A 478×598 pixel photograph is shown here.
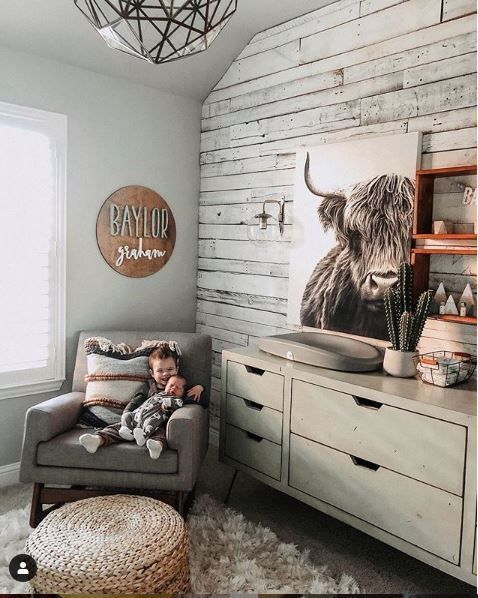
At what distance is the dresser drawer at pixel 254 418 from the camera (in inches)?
104

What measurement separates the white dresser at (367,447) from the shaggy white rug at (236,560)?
0.23 meters

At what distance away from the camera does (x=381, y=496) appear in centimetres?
220

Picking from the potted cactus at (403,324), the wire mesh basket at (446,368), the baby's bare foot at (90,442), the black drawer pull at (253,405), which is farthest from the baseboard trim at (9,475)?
the wire mesh basket at (446,368)

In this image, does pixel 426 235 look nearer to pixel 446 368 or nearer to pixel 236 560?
pixel 446 368

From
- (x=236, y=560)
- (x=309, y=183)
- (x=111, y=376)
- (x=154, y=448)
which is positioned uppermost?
(x=309, y=183)

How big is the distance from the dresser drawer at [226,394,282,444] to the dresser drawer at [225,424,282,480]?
34mm

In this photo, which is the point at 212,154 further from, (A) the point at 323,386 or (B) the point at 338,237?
(A) the point at 323,386

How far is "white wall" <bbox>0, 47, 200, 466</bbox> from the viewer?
3070 mm

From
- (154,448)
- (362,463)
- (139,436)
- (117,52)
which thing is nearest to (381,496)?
(362,463)

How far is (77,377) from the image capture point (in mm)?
3080

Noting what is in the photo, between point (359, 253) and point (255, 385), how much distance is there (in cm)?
83

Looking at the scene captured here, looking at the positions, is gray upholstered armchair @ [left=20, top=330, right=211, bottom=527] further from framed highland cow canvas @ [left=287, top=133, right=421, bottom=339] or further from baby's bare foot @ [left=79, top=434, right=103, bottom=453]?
framed highland cow canvas @ [left=287, top=133, right=421, bottom=339]

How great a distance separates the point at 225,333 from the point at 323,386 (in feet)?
4.33

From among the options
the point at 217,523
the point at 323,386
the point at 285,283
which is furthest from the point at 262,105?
the point at 217,523
